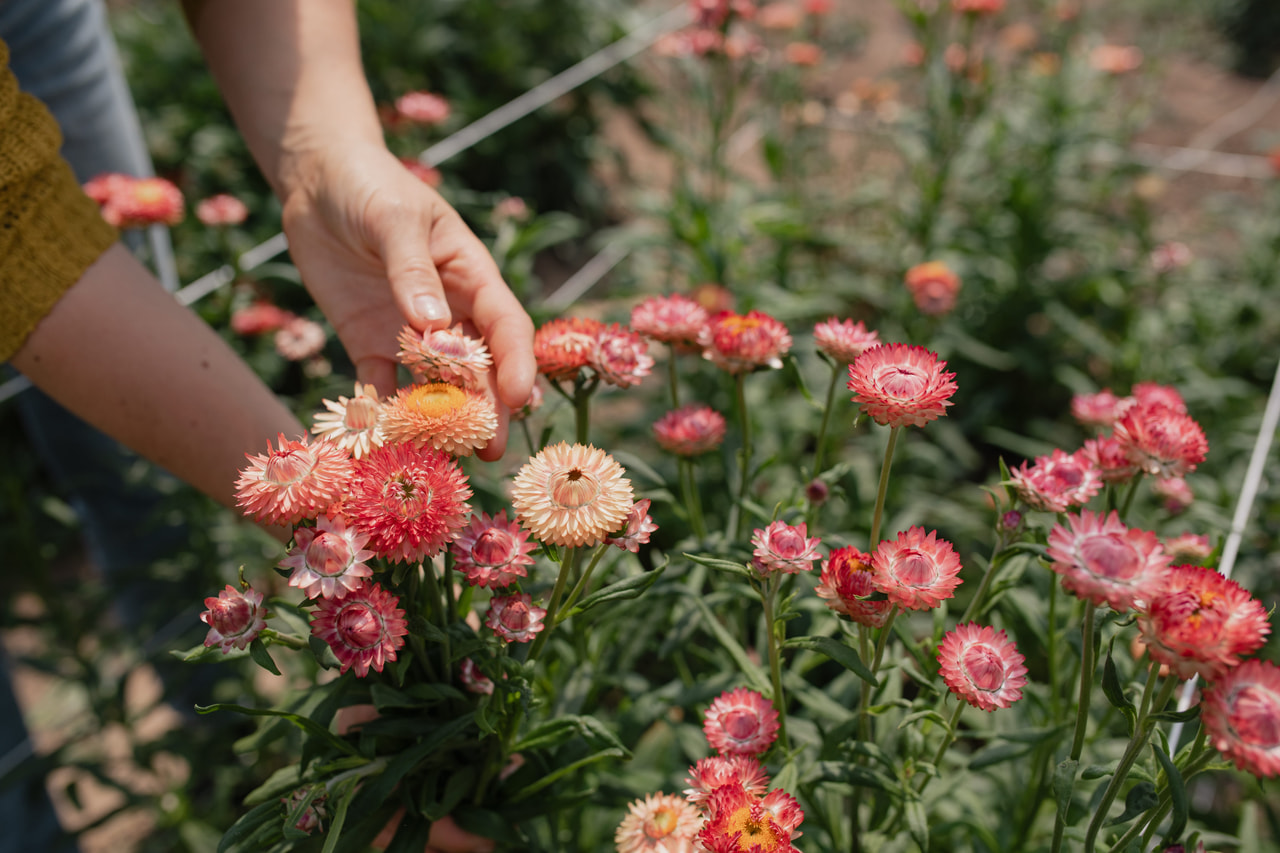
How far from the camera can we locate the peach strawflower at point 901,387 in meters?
0.84

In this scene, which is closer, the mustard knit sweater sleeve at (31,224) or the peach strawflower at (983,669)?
the peach strawflower at (983,669)

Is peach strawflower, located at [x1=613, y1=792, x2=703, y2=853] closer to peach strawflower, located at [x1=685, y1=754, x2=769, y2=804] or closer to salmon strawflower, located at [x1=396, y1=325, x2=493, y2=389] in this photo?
→ peach strawflower, located at [x1=685, y1=754, x2=769, y2=804]

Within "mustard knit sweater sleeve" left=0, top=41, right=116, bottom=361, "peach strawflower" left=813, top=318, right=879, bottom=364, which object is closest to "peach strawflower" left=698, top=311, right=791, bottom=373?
"peach strawflower" left=813, top=318, right=879, bottom=364

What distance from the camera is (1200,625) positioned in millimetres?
667

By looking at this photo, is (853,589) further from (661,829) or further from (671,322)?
(671,322)

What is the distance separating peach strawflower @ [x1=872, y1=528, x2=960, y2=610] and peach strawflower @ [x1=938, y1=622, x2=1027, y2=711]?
0.08m

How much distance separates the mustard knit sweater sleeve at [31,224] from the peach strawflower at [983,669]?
1.18 m

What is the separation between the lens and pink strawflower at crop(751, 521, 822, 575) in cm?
86

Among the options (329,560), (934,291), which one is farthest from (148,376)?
(934,291)

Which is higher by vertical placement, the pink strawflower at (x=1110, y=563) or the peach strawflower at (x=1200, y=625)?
the pink strawflower at (x=1110, y=563)

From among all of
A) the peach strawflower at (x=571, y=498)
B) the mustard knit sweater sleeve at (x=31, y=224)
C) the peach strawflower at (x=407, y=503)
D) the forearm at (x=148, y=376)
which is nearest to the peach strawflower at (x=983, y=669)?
the peach strawflower at (x=571, y=498)

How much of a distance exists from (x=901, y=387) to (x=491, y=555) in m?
0.42

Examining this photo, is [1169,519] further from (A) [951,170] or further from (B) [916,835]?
(A) [951,170]

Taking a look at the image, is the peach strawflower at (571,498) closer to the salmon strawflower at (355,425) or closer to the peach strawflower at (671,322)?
the salmon strawflower at (355,425)
